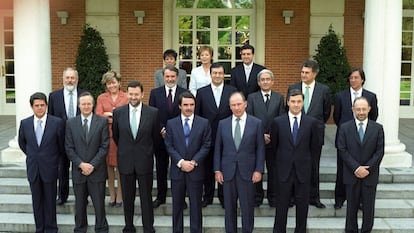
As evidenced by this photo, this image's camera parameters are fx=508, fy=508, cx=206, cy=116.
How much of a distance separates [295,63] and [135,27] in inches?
162

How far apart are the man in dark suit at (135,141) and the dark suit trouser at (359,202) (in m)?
2.28

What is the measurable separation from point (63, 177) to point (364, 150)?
3.66 metres

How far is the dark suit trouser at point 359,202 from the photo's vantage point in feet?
18.6

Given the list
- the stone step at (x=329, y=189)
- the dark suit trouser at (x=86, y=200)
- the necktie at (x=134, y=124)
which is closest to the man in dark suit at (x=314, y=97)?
the stone step at (x=329, y=189)

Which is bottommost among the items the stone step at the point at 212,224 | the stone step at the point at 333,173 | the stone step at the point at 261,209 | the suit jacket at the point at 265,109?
the stone step at the point at 212,224

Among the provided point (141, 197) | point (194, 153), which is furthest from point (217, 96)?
point (141, 197)

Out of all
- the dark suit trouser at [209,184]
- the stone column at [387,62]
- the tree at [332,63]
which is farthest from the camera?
the tree at [332,63]

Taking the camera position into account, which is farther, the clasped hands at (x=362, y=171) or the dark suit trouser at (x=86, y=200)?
the dark suit trouser at (x=86, y=200)

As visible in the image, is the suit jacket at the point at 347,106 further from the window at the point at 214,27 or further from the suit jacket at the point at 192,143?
the window at the point at 214,27

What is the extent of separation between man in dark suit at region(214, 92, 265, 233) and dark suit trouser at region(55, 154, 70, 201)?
2.03 m

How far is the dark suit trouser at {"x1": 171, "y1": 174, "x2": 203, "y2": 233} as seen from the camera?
5723mm

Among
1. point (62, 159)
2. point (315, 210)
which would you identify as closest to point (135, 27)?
point (62, 159)

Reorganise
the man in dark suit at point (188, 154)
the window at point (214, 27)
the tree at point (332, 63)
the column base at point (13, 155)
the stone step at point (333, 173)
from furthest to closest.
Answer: the window at point (214, 27) → the tree at point (332, 63) → the column base at point (13, 155) → the stone step at point (333, 173) → the man in dark suit at point (188, 154)

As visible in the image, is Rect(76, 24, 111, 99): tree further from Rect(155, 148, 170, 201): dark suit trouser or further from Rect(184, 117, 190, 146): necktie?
Rect(184, 117, 190, 146): necktie
